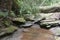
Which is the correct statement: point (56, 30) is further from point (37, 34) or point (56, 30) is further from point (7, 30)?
point (7, 30)

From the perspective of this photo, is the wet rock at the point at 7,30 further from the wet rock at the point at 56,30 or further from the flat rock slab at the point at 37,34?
the wet rock at the point at 56,30

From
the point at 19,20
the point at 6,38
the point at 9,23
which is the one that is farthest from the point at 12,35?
the point at 19,20

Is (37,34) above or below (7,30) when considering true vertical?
below

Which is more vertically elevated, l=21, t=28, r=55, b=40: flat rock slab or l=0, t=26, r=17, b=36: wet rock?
l=0, t=26, r=17, b=36: wet rock

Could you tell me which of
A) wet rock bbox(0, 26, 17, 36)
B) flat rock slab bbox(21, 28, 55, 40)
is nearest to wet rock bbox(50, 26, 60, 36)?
flat rock slab bbox(21, 28, 55, 40)

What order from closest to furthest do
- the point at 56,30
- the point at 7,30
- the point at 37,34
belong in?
the point at 7,30
the point at 37,34
the point at 56,30

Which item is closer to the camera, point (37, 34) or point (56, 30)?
point (37, 34)

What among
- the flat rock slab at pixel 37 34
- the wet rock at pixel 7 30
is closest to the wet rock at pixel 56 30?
the flat rock slab at pixel 37 34

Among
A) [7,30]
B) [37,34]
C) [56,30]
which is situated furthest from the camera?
[56,30]

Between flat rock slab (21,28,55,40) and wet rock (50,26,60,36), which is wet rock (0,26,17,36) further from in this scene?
wet rock (50,26,60,36)

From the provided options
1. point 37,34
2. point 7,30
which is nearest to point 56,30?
point 37,34

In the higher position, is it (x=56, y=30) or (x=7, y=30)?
(x=7, y=30)

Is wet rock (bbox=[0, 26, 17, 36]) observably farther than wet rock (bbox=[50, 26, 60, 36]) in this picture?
No

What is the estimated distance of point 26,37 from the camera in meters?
6.23
